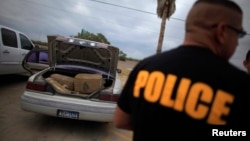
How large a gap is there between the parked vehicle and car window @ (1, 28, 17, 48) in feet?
8.18

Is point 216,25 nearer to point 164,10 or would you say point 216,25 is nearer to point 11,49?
point 11,49

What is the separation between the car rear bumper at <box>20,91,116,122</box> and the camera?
16.8 feet

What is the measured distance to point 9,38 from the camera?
852 centimetres

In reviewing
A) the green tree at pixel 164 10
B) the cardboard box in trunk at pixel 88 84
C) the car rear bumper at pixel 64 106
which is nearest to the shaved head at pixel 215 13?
the car rear bumper at pixel 64 106

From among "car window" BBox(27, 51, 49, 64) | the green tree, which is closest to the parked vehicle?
"car window" BBox(27, 51, 49, 64)

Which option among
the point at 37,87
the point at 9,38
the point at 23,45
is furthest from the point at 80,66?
the point at 23,45

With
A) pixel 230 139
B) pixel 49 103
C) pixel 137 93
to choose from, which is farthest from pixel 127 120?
pixel 49 103

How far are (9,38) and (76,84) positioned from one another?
13.1 ft

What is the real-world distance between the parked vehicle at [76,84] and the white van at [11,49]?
223cm

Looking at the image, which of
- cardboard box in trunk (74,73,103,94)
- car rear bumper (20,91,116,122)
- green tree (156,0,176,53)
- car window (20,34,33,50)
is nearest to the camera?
car rear bumper (20,91,116,122)

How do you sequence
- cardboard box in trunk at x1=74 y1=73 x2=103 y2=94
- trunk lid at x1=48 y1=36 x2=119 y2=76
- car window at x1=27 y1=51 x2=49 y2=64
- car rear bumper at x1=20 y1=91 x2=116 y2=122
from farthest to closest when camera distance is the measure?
car window at x1=27 y1=51 x2=49 y2=64 → trunk lid at x1=48 y1=36 x2=119 y2=76 → cardboard box in trunk at x1=74 y1=73 x2=103 y2=94 → car rear bumper at x1=20 y1=91 x2=116 y2=122

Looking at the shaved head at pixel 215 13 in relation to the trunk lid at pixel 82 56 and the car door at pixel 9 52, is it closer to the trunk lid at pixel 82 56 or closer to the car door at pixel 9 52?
the trunk lid at pixel 82 56

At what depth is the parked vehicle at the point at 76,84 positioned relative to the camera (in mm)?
5125

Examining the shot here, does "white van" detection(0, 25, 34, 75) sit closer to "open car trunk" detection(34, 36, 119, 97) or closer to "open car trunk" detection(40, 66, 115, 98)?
"open car trunk" detection(34, 36, 119, 97)
